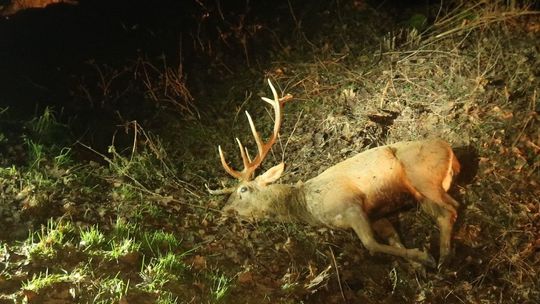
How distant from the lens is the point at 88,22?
26.1 ft

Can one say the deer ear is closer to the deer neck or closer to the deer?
the deer

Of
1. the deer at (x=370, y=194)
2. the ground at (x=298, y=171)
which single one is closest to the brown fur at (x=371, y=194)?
the deer at (x=370, y=194)

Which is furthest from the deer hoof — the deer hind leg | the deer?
the deer hind leg

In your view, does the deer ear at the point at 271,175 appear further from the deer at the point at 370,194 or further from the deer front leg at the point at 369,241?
the deer front leg at the point at 369,241

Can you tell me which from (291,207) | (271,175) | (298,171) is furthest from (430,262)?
(298,171)

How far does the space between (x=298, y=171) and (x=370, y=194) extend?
4.01 ft

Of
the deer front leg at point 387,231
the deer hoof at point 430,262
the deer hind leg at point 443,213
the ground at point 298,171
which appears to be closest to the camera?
the ground at point 298,171

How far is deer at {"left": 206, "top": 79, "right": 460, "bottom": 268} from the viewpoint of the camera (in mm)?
4551

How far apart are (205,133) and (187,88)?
1080 millimetres

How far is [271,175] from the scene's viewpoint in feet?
16.8

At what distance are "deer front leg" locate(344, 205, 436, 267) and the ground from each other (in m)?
0.11

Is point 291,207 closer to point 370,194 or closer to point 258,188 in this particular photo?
point 258,188

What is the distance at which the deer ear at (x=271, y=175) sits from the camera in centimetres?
Result: 505

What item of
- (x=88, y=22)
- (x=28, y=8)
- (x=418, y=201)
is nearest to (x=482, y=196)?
(x=418, y=201)
